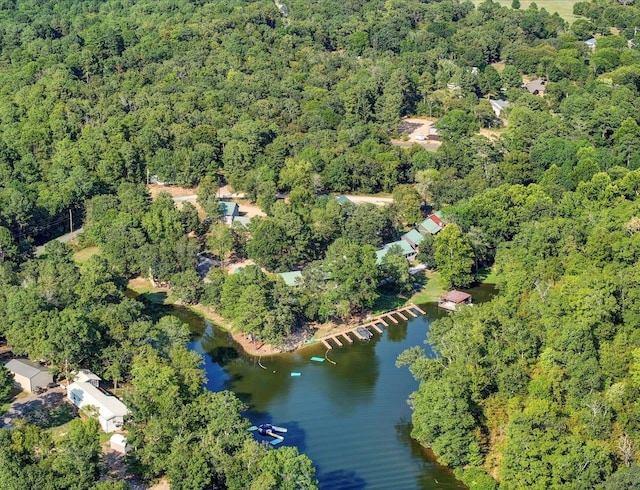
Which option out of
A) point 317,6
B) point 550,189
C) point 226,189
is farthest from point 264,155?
point 317,6

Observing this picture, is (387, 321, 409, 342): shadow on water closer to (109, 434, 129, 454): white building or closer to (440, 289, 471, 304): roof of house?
(440, 289, 471, 304): roof of house

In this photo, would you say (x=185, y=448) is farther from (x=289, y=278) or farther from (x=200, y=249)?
(x=200, y=249)

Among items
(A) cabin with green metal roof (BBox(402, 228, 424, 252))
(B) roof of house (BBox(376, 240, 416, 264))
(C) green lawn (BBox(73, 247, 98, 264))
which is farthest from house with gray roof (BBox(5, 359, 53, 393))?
(A) cabin with green metal roof (BBox(402, 228, 424, 252))

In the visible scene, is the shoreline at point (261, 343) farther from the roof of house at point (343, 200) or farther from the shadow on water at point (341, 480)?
the shadow on water at point (341, 480)

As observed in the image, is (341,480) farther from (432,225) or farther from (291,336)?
(432,225)

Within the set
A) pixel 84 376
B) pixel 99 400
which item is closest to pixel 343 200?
pixel 84 376

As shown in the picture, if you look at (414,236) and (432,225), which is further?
(432,225)
